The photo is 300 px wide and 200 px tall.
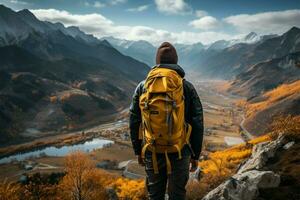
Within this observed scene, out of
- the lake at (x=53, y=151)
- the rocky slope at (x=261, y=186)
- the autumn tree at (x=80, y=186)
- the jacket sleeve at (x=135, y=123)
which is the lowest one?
the lake at (x=53, y=151)

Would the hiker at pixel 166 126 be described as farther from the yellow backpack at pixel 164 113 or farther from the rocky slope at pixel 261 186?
the rocky slope at pixel 261 186

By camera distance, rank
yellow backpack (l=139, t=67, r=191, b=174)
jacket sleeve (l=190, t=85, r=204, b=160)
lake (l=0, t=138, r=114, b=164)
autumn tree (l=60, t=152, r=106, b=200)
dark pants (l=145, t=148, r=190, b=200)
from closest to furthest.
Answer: yellow backpack (l=139, t=67, r=191, b=174)
dark pants (l=145, t=148, r=190, b=200)
jacket sleeve (l=190, t=85, r=204, b=160)
autumn tree (l=60, t=152, r=106, b=200)
lake (l=0, t=138, r=114, b=164)

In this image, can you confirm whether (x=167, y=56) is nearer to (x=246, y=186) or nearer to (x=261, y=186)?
(x=246, y=186)

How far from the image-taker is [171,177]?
370 inches

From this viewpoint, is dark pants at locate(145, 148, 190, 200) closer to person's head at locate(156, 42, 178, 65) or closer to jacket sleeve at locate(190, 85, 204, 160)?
jacket sleeve at locate(190, 85, 204, 160)

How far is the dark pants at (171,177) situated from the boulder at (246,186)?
31.0ft

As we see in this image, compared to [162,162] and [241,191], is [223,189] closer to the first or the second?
→ [241,191]

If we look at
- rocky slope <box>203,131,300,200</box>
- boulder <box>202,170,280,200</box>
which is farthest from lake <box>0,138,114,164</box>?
boulder <box>202,170,280,200</box>

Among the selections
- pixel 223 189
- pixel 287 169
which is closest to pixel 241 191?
pixel 223 189

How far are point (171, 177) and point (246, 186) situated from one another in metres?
10.3

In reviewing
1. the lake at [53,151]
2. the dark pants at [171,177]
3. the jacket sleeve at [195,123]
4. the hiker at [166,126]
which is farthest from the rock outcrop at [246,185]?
the lake at [53,151]

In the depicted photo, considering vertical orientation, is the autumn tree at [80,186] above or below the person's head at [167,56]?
below

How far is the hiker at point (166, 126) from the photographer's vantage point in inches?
352

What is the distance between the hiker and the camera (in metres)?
8.93
